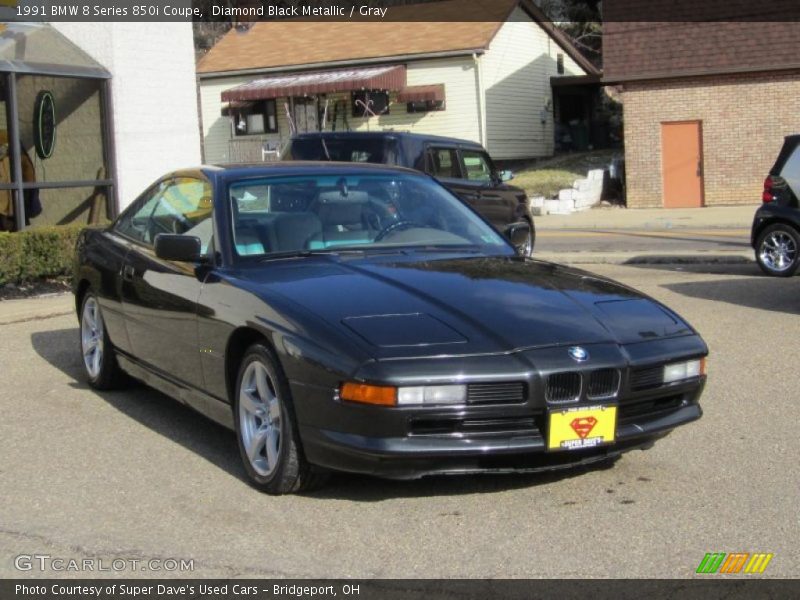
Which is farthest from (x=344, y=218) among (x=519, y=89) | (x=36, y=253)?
(x=519, y=89)

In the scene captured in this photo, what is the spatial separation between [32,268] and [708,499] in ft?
30.3

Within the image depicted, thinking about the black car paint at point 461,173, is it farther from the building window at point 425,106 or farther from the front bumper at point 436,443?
the building window at point 425,106

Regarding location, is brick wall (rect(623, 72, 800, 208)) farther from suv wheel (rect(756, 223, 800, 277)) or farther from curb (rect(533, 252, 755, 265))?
suv wheel (rect(756, 223, 800, 277))

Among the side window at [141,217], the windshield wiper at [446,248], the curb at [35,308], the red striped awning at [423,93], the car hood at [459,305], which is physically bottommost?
the curb at [35,308]

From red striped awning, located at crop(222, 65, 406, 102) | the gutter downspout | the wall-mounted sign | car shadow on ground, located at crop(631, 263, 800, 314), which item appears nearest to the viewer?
car shadow on ground, located at crop(631, 263, 800, 314)

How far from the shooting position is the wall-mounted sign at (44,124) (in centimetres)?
1458

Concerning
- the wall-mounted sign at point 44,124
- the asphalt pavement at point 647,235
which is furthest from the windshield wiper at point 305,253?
the wall-mounted sign at point 44,124

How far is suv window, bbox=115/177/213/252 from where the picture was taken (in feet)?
20.6

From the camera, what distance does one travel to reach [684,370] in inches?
203

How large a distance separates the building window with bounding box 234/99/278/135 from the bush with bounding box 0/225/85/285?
25.8m

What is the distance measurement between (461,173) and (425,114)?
20962 millimetres

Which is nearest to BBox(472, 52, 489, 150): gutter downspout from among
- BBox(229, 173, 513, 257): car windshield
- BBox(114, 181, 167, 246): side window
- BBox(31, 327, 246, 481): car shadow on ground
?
BBox(31, 327, 246, 481): car shadow on ground

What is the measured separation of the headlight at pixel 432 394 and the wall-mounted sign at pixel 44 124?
37.2 feet

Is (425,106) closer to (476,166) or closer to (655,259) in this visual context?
(476,166)
